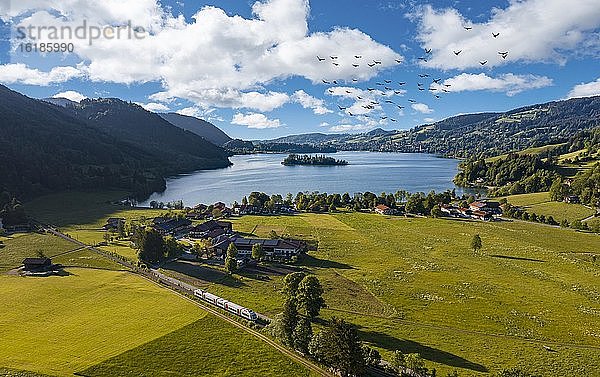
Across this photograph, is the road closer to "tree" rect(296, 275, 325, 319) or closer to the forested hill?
"tree" rect(296, 275, 325, 319)

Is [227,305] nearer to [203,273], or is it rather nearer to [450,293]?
[203,273]

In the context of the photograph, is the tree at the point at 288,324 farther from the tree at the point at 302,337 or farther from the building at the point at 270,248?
the building at the point at 270,248

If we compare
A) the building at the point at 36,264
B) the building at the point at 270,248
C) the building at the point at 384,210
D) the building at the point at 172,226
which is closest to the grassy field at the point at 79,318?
the building at the point at 36,264

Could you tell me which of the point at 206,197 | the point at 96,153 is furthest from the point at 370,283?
the point at 96,153

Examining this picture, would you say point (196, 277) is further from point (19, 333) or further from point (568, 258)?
point (568, 258)

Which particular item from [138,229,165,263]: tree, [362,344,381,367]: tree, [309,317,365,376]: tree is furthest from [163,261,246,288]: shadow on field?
[362,344,381,367]: tree
